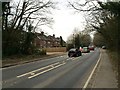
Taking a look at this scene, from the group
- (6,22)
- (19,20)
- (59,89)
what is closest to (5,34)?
(6,22)

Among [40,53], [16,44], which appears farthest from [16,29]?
[40,53]

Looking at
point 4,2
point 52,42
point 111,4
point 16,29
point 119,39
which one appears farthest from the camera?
point 52,42

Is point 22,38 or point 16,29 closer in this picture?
point 16,29

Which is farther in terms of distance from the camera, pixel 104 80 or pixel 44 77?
pixel 44 77

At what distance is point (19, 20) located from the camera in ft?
155

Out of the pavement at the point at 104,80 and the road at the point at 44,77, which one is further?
the road at the point at 44,77

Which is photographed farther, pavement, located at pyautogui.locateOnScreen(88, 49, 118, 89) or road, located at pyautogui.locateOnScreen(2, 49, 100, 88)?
road, located at pyautogui.locateOnScreen(2, 49, 100, 88)

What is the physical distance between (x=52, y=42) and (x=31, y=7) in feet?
430

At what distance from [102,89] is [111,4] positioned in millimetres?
9414

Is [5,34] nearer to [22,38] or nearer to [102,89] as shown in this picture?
[22,38]

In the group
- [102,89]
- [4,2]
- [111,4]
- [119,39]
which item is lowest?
[102,89]

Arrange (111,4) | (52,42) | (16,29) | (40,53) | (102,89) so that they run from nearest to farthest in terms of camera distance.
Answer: (102,89), (111,4), (16,29), (40,53), (52,42)

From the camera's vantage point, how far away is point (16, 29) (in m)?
45.2

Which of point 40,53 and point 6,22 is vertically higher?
point 6,22
